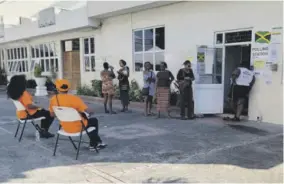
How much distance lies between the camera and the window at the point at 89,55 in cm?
1353

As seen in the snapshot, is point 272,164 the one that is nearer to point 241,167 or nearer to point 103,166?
point 241,167

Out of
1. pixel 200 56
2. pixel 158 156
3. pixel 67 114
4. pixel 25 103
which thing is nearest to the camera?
pixel 67 114

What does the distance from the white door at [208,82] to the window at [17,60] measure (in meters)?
13.9

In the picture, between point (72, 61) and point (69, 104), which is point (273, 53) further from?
point (72, 61)

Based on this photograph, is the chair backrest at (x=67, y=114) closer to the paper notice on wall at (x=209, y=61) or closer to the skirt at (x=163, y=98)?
the skirt at (x=163, y=98)

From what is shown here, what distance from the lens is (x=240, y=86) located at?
752 cm

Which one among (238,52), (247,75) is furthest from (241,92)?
(238,52)

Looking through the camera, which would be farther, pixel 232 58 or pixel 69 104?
pixel 232 58

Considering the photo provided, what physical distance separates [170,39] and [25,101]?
5.45 meters

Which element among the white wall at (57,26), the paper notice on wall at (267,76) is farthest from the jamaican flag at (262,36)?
the white wall at (57,26)

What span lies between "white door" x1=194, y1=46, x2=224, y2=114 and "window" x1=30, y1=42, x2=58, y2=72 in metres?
10.0

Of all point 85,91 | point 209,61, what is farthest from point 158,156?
point 85,91

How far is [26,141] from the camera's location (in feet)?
19.4

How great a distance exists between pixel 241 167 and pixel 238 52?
6.25 m
